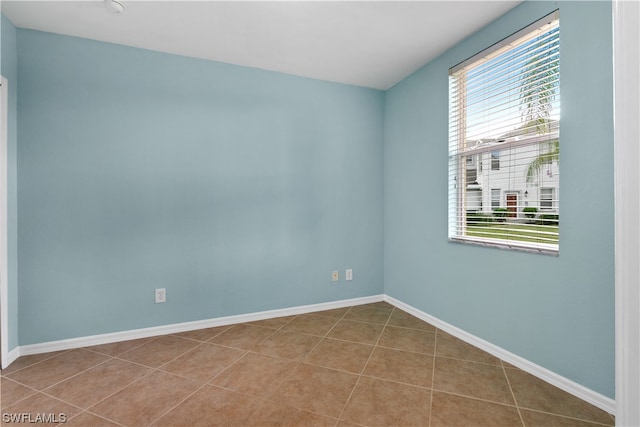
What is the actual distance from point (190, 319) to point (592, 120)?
3.18m

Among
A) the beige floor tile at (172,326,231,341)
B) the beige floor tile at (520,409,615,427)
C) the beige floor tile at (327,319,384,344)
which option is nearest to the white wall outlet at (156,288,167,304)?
the beige floor tile at (172,326,231,341)

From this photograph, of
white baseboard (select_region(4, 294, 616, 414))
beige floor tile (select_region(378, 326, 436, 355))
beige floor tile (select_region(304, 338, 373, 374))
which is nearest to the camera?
white baseboard (select_region(4, 294, 616, 414))

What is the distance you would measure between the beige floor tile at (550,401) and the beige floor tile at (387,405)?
53 cm

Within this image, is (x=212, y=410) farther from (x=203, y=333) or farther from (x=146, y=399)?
(x=203, y=333)

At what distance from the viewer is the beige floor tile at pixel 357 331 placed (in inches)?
96.7

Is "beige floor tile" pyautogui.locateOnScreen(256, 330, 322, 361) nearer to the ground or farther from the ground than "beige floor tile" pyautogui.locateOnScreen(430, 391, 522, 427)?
farther from the ground

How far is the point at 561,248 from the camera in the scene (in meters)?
1.77

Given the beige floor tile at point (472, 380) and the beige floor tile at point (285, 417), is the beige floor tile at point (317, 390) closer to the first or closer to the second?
the beige floor tile at point (285, 417)

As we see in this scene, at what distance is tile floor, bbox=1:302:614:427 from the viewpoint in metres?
1.54

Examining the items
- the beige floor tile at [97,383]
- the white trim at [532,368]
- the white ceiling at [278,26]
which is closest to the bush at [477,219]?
the white trim at [532,368]

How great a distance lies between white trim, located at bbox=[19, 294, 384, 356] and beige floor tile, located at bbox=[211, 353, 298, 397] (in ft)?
2.19

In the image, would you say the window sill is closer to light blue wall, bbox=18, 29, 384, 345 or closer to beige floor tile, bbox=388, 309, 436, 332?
beige floor tile, bbox=388, 309, 436, 332

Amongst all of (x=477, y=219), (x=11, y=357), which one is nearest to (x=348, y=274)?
(x=477, y=219)

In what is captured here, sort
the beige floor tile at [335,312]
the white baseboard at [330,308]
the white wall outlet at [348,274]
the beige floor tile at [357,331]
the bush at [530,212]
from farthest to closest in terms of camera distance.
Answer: the white wall outlet at [348,274] → the beige floor tile at [335,312] → the beige floor tile at [357,331] → the bush at [530,212] → the white baseboard at [330,308]
